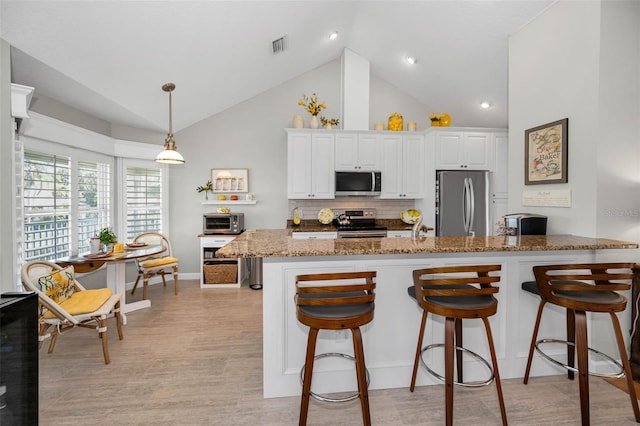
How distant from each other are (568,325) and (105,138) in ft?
17.3

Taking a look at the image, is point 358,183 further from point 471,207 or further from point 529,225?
point 529,225

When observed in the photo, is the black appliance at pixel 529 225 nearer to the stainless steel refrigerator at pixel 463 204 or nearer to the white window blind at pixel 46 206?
Answer: the stainless steel refrigerator at pixel 463 204

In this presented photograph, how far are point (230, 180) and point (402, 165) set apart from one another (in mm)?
2740

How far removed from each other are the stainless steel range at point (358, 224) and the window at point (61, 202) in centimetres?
326

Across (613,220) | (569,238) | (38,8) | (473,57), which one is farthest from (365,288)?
(473,57)

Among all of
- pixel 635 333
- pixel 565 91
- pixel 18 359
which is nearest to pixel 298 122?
→ pixel 565 91

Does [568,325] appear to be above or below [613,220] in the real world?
below

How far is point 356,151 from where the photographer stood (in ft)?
15.4

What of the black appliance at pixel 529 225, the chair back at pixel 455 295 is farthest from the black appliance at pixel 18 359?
the black appliance at pixel 529 225

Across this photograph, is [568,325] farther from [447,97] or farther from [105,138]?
[105,138]

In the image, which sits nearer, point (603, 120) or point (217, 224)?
point (603, 120)

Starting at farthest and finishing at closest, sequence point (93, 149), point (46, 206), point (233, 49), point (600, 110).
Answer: point (93, 149) → point (233, 49) → point (46, 206) → point (600, 110)

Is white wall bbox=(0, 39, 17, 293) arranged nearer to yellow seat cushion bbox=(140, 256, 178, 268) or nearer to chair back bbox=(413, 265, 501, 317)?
yellow seat cushion bbox=(140, 256, 178, 268)

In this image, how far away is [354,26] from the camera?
4312mm
